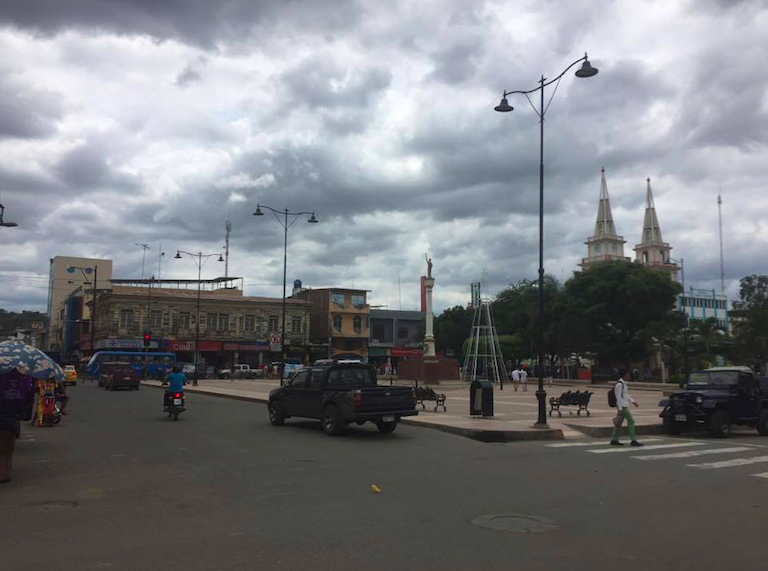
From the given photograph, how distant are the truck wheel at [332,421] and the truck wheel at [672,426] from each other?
871 cm

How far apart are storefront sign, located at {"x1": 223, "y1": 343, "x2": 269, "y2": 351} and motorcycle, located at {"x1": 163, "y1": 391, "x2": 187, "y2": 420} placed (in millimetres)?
53846

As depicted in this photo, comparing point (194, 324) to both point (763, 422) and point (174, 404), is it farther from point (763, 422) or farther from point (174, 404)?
point (763, 422)

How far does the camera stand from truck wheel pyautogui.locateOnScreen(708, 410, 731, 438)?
642 inches

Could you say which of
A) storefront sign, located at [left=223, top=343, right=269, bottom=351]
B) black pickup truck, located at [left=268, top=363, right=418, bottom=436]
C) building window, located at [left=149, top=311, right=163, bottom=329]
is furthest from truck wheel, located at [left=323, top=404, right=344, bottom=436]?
storefront sign, located at [left=223, top=343, right=269, bottom=351]

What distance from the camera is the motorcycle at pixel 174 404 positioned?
18969 mm

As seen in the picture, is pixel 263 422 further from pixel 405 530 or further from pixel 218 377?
pixel 218 377

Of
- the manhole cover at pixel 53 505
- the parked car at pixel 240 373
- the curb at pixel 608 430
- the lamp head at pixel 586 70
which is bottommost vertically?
the parked car at pixel 240 373

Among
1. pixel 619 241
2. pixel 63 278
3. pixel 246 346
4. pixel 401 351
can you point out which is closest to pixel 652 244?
pixel 619 241

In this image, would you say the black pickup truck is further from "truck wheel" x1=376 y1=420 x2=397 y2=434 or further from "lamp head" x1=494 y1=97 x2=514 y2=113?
"lamp head" x1=494 y1=97 x2=514 y2=113

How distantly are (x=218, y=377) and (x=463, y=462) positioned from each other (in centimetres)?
5440

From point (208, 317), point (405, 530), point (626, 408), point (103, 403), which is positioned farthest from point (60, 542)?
point (208, 317)

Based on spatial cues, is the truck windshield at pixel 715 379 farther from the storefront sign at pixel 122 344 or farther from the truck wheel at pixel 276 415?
the storefront sign at pixel 122 344

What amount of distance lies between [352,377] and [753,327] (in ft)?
117

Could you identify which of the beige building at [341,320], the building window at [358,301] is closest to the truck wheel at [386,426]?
the beige building at [341,320]
